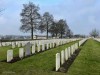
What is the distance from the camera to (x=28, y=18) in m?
73.8

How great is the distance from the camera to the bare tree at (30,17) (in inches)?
2886

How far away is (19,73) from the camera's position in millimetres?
11336

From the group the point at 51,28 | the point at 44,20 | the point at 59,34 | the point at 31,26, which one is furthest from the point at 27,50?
the point at 59,34

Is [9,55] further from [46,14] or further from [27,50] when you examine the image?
[46,14]

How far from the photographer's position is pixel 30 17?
73.9 m

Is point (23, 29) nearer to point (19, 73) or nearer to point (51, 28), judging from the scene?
point (51, 28)

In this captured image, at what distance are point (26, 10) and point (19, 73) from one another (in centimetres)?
6417

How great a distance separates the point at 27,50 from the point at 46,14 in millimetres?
72409

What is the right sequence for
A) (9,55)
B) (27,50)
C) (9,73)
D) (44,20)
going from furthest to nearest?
(44,20), (27,50), (9,55), (9,73)

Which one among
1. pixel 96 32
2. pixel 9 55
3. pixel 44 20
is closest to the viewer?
pixel 9 55

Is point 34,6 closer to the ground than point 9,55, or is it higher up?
higher up

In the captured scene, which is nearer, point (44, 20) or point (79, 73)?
point (79, 73)

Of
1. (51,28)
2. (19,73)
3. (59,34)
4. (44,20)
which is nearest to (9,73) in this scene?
(19,73)

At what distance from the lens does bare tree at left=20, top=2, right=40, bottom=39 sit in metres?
73.3
